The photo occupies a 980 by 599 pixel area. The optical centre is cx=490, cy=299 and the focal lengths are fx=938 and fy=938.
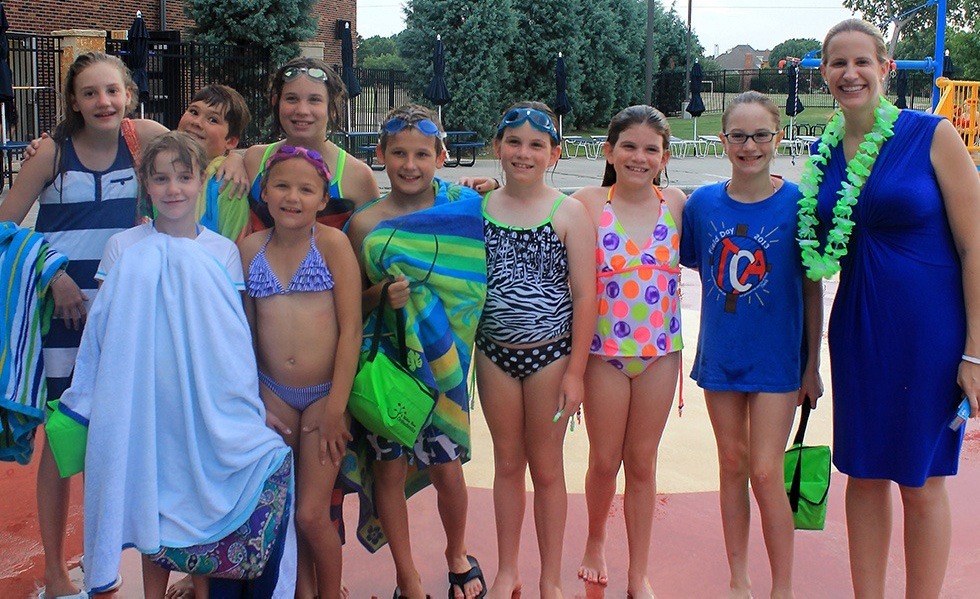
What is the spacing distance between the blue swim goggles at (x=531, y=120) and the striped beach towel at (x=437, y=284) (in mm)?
350

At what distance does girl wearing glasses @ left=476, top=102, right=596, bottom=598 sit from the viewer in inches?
132

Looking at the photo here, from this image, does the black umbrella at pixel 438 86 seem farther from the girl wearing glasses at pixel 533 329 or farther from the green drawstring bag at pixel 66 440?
the green drawstring bag at pixel 66 440

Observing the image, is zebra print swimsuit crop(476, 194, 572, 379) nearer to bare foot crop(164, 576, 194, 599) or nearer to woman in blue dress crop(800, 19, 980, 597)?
woman in blue dress crop(800, 19, 980, 597)

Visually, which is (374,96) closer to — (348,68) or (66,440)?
(348,68)

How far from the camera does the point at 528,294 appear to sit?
3.35m

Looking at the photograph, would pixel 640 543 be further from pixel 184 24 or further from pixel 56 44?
pixel 184 24

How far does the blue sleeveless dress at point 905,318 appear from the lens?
299cm

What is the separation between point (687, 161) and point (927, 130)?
20.4m

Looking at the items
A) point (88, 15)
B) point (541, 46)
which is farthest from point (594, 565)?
point (541, 46)

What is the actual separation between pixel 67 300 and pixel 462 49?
2468 centimetres

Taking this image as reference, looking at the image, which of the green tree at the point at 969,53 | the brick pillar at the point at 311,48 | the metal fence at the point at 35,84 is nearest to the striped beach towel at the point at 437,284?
the metal fence at the point at 35,84

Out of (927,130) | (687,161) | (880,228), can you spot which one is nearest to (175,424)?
(880,228)

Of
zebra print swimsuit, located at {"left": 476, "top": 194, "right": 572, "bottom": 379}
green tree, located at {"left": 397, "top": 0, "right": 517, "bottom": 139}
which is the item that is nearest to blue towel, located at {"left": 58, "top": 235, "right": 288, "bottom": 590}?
zebra print swimsuit, located at {"left": 476, "top": 194, "right": 572, "bottom": 379}

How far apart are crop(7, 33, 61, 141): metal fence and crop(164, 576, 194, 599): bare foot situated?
14.9m
